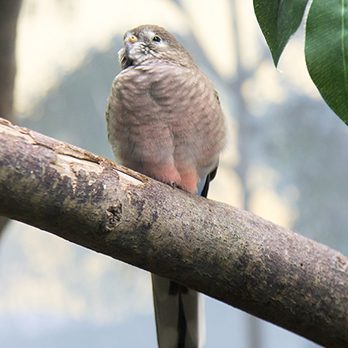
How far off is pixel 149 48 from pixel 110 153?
0.82 m

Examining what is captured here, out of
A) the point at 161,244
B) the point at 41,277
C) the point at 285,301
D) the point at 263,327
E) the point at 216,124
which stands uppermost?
the point at 216,124

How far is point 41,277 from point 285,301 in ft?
4.04

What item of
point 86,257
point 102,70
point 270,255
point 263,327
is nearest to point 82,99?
point 102,70

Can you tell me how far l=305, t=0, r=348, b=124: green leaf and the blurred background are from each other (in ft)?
4.41

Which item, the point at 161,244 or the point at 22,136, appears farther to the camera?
the point at 161,244

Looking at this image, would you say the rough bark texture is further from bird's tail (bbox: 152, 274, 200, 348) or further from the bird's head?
bird's tail (bbox: 152, 274, 200, 348)

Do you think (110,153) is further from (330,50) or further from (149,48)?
(330,50)

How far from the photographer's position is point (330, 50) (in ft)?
2.58

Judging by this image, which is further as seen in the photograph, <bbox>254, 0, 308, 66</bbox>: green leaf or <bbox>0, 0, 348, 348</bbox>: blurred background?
<bbox>0, 0, 348, 348</bbox>: blurred background

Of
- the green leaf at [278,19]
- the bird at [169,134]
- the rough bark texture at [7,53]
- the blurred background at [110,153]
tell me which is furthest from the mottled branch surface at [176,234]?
the blurred background at [110,153]

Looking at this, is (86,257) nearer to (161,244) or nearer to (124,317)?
(124,317)

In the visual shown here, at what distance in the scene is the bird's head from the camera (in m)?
1.38

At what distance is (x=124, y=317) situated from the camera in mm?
2229

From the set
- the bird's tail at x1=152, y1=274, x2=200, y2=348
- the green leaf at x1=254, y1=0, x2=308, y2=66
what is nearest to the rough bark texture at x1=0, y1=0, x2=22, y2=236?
the bird's tail at x1=152, y1=274, x2=200, y2=348
